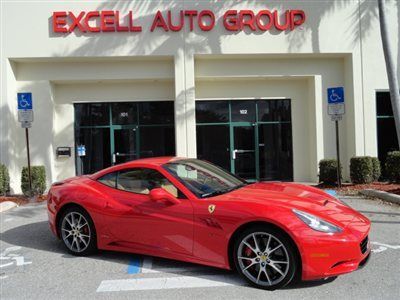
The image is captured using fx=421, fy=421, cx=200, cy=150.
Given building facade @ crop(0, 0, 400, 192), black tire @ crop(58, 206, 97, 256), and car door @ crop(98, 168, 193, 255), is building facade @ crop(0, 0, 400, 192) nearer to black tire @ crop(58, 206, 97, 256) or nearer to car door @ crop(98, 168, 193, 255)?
black tire @ crop(58, 206, 97, 256)

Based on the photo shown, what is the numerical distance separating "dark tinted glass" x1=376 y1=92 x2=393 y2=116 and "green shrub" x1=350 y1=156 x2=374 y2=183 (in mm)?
2680

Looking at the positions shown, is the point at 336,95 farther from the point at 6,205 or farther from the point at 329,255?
the point at 6,205

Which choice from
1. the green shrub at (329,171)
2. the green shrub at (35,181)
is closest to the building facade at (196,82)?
the green shrub at (35,181)

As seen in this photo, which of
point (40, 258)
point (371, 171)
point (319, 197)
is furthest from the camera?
point (371, 171)

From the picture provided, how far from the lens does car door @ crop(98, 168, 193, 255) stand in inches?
192

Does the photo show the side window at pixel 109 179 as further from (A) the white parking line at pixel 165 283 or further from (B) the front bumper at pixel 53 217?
(A) the white parking line at pixel 165 283

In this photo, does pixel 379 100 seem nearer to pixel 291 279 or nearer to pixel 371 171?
pixel 371 171

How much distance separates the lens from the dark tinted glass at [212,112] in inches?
594

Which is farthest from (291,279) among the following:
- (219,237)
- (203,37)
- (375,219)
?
(203,37)

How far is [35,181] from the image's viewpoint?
41.8ft

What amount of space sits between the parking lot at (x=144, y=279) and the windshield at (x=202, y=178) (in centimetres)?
96

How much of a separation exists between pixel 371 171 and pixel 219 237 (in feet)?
30.9

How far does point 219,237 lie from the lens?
181 inches

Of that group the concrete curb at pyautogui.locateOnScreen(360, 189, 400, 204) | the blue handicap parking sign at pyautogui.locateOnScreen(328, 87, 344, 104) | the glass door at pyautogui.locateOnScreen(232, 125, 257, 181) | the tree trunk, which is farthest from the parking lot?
the glass door at pyautogui.locateOnScreen(232, 125, 257, 181)
